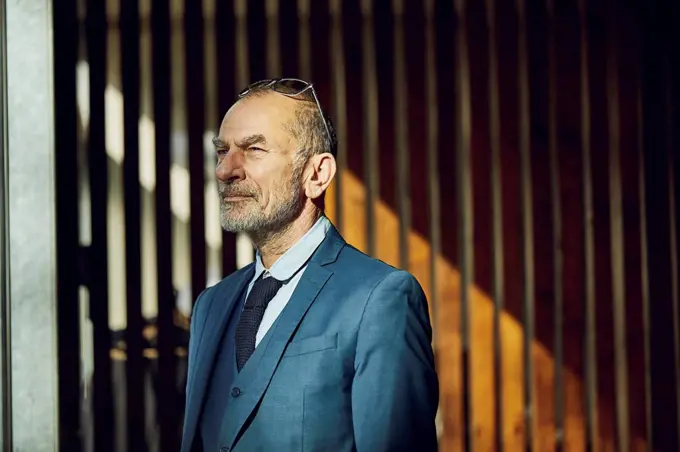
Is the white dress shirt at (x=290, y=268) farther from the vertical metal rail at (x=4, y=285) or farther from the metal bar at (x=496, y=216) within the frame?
the metal bar at (x=496, y=216)

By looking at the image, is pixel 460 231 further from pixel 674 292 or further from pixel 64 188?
pixel 64 188

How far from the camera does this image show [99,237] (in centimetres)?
393

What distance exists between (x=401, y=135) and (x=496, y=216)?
1.79ft

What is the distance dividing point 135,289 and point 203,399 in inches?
79.5

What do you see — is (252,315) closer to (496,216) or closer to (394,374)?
(394,374)

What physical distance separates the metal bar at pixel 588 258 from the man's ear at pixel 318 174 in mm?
2249

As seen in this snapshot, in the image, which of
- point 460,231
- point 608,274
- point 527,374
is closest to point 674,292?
point 608,274

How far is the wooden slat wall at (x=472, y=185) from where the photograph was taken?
396 centimetres

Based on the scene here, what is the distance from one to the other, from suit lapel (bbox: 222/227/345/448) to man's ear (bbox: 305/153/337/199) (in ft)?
0.65

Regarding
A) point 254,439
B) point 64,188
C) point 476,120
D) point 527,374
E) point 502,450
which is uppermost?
point 476,120

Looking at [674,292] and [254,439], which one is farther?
[674,292]

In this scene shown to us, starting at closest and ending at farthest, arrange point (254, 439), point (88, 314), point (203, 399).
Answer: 1. point (254, 439)
2. point (203, 399)
3. point (88, 314)

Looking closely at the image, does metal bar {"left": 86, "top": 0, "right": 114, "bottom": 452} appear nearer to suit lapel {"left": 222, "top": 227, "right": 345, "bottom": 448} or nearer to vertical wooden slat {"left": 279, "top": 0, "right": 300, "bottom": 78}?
vertical wooden slat {"left": 279, "top": 0, "right": 300, "bottom": 78}

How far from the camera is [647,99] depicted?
4105mm
